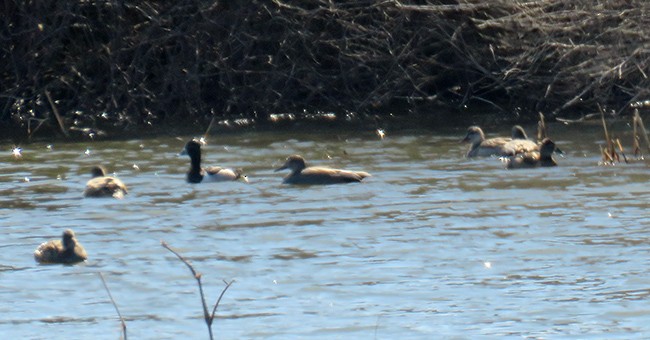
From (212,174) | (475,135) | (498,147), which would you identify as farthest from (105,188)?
(475,135)

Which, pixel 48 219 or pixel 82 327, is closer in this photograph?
pixel 82 327

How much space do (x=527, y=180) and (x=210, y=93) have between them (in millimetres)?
10482

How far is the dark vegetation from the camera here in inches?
899

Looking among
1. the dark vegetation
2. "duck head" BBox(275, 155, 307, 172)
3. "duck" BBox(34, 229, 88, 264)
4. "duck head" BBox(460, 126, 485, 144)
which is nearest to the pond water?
"duck" BBox(34, 229, 88, 264)

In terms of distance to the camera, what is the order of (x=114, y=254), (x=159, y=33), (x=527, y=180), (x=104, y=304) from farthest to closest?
(x=159, y=33) < (x=527, y=180) < (x=114, y=254) < (x=104, y=304)

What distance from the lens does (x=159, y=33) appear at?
79.0 ft

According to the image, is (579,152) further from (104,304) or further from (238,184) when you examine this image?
(104,304)

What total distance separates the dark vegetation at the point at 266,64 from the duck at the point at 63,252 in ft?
36.7

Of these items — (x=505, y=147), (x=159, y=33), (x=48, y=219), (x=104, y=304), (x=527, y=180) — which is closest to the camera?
(x=104, y=304)

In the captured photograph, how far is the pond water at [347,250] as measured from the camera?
875cm

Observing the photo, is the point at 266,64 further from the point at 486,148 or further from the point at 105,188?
the point at 105,188

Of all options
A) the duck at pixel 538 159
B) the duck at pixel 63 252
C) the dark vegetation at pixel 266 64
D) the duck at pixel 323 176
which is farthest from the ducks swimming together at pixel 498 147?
the duck at pixel 63 252

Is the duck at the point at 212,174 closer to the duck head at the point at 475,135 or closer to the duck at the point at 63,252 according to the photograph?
the duck head at the point at 475,135

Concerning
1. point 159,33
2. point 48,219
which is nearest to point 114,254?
point 48,219
